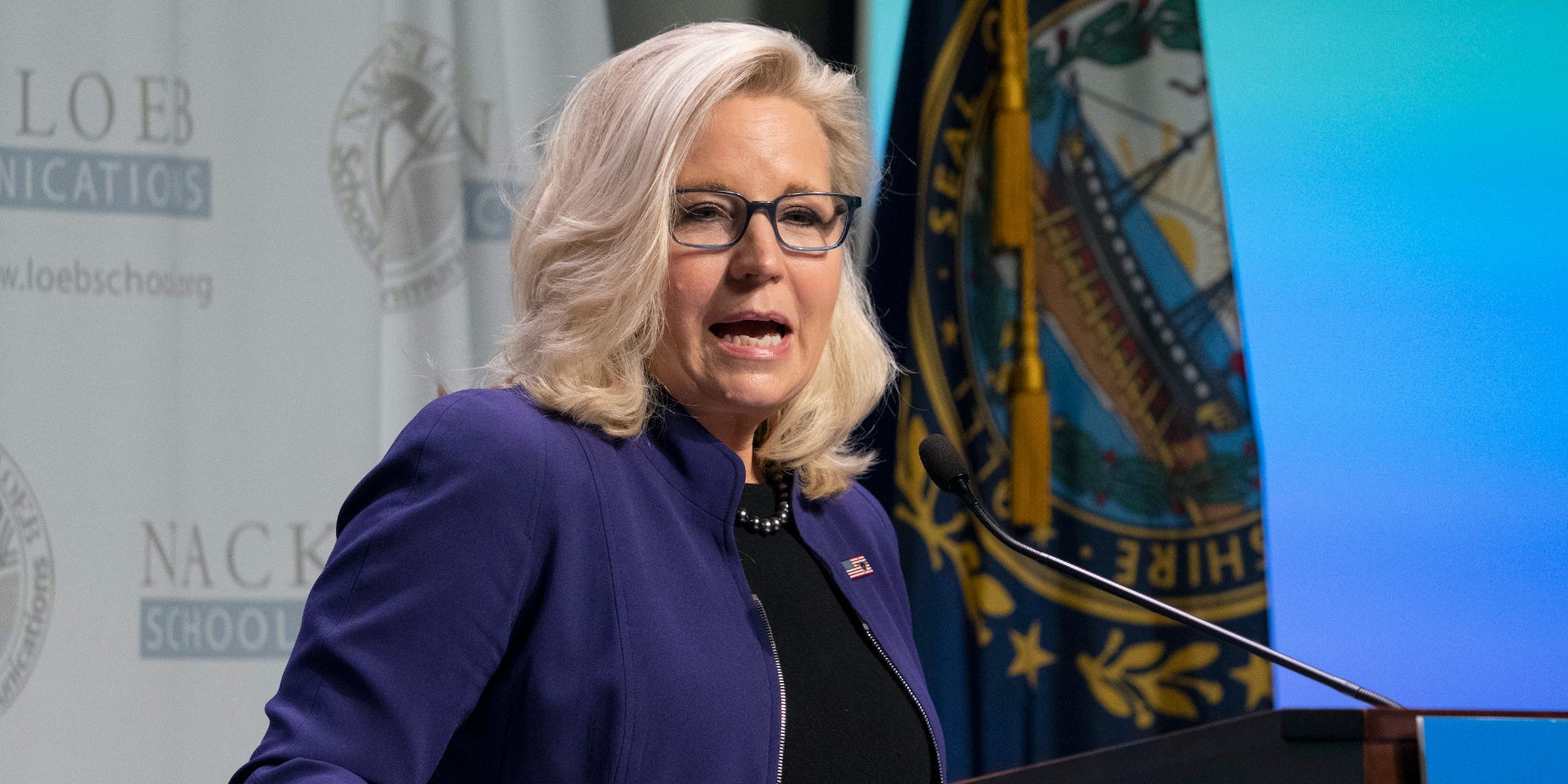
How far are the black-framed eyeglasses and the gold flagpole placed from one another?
57.8 inches

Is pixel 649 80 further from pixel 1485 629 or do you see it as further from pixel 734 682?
pixel 1485 629

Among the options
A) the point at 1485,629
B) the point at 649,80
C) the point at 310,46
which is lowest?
the point at 1485,629

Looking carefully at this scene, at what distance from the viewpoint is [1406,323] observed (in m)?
3.23

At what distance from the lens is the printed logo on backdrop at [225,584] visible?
254 cm

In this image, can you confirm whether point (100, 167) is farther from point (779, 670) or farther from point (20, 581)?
point (779, 670)

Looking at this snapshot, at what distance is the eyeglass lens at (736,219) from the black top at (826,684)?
26 cm

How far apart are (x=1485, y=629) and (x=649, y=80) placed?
8.42 ft

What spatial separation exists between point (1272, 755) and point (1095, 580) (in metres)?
0.28

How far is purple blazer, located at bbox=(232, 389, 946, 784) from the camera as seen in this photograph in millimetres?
1073

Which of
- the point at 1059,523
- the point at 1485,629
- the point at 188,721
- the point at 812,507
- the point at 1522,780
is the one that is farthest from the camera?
the point at 1485,629

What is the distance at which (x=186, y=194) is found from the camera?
2623mm

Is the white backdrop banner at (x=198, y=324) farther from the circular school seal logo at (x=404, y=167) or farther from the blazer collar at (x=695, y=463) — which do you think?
the blazer collar at (x=695, y=463)

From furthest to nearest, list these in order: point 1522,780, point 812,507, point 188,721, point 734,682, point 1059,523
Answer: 1. point 1059,523
2. point 188,721
3. point 812,507
4. point 734,682
5. point 1522,780

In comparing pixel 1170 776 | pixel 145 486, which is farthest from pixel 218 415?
pixel 1170 776
